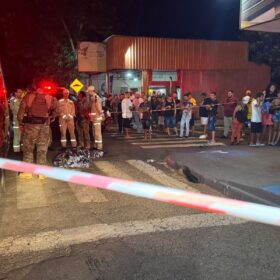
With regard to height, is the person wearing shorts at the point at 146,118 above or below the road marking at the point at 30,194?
above

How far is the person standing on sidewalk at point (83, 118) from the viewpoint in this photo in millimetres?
11719

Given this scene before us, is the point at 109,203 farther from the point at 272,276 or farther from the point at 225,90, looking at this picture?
the point at 225,90

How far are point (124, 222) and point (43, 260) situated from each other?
1.47 meters

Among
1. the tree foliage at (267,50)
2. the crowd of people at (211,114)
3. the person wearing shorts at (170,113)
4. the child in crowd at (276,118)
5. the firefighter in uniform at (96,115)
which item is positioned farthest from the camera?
the tree foliage at (267,50)

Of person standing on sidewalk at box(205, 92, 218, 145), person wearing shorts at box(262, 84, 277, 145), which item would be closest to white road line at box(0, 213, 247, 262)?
person wearing shorts at box(262, 84, 277, 145)

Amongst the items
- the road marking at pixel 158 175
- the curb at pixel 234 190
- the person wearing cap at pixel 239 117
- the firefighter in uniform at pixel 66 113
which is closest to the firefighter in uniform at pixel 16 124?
the firefighter in uniform at pixel 66 113

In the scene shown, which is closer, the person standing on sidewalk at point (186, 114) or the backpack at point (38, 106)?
the backpack at point (38, 106)

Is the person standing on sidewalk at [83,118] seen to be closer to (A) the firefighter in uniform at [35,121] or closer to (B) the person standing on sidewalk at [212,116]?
(A) the firefighter in uniform at [35,121]

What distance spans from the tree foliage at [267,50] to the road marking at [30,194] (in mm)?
22713

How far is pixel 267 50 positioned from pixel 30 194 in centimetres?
2426

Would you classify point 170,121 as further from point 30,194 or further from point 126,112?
point 30,194

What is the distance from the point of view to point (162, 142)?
14047mm

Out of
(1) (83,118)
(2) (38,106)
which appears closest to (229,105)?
(1) (83,118)

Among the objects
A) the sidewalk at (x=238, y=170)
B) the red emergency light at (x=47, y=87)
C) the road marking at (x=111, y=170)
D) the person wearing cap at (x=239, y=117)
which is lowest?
the road marking at (x=111, y=170)
